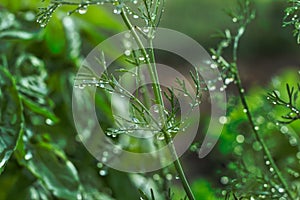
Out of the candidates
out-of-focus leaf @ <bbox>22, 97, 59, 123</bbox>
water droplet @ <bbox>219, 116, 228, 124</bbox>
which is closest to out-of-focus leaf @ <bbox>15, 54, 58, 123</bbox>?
out-of-focus leaf @ <bbox>22, 97, 59, 123</bbox>

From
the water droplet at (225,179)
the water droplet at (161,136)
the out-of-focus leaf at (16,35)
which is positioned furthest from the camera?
the out-of-focus leaf at (16,35)

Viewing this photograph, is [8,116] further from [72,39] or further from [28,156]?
[72,39]

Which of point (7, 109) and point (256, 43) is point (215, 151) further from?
point (256, 43)

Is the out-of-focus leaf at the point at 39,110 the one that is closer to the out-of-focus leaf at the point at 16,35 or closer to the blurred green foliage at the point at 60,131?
the blurred green foliage at the point at 60,131

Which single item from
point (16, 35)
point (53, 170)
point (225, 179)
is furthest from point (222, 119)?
point (16, 35)

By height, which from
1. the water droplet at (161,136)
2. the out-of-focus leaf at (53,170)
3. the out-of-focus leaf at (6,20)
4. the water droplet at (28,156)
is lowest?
the out-of-focus leaf at (53,170)

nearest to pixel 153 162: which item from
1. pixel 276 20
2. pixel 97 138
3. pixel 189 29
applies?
pixel 97 138

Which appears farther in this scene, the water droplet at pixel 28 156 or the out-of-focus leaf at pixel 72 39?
the out-of-focus leaf at pixel 72 39

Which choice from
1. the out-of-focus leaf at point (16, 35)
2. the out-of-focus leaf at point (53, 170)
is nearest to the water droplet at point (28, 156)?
the out-of-focus leaf at point (53, 170)
